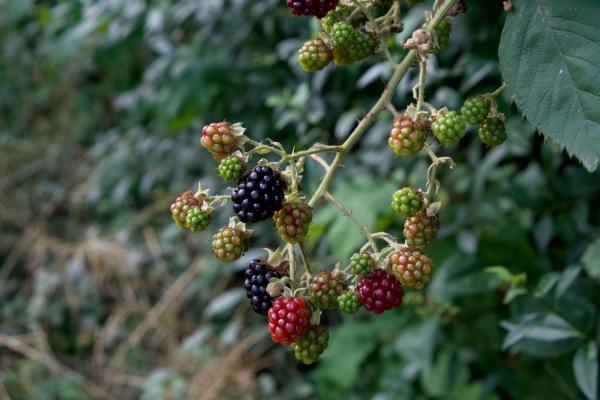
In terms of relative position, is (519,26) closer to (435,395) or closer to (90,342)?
(435,395)

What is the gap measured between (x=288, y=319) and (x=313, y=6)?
57 centimetres

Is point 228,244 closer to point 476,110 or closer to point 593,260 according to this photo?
point 476,110

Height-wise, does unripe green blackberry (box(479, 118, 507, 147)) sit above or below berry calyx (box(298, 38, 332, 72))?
below

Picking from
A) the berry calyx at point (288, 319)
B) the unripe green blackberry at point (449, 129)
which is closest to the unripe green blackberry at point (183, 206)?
the berry calyx at point (288, 319)

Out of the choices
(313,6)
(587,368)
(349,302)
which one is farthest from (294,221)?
(587,368)

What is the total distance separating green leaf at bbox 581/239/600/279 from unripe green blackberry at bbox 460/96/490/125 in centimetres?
74

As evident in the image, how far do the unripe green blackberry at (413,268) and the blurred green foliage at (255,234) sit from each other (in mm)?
634

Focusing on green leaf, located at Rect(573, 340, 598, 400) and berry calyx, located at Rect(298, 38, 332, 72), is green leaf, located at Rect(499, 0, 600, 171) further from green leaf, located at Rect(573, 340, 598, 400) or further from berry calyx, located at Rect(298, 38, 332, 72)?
green leaf, located at Rect(573, 340, 598, 400)

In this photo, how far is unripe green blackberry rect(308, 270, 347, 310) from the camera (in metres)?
1.25

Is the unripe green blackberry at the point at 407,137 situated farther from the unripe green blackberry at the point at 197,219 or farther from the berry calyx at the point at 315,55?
the unripe green blackberry at the point at 197,219

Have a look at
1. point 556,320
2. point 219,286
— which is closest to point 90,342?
point 219,286

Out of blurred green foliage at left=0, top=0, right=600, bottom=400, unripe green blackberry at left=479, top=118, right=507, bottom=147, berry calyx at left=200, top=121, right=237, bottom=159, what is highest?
berry calyx at left=200, top=121, right=237, bottom=159

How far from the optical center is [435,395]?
8.89ft

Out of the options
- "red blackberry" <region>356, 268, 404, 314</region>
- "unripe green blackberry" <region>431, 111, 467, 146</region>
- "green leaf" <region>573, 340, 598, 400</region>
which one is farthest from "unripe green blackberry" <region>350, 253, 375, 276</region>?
"green leaf" <region>573, 340, 598, 400</region>
